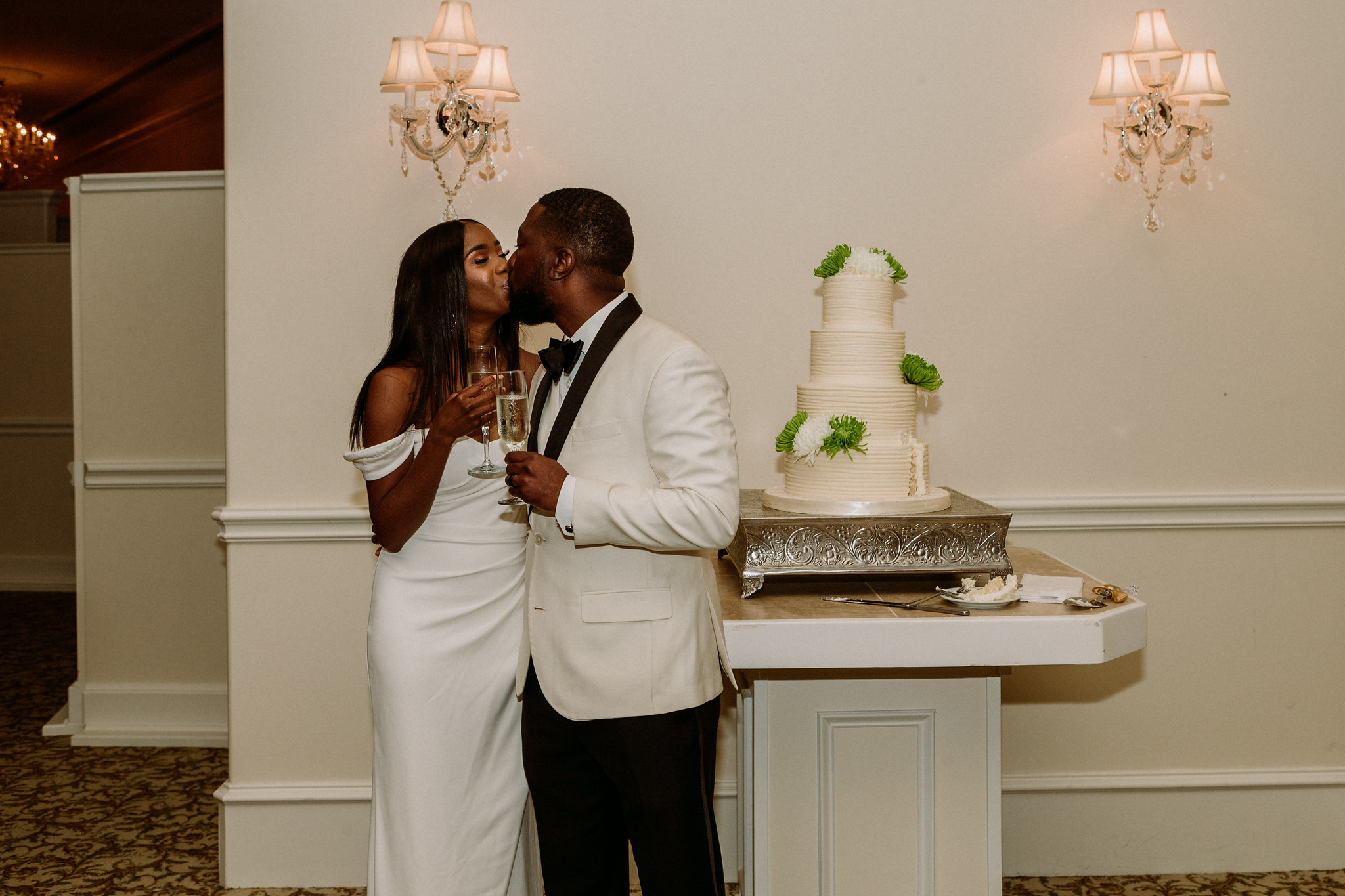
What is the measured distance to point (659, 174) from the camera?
324 cm

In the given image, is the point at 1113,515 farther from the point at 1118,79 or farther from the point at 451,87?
the point at 451,87

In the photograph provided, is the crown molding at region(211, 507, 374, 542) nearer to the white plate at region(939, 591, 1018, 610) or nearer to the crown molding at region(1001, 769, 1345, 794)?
the white plate at region(939, 591, 1018, 610)

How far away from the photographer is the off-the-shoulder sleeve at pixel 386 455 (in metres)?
2.21

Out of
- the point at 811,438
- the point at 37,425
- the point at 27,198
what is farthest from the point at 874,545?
the point at 27,198

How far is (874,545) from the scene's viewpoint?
8.34ft

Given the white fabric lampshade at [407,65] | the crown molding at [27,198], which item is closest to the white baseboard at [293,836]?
the white fabric lampshade at [407,65]

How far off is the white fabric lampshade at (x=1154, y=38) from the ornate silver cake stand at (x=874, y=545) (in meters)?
1.56

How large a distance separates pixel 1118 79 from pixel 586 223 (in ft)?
6.39

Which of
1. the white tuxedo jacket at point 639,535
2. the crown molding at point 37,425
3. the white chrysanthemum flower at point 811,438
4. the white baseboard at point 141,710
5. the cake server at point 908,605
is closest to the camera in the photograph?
the white tuxedo jacket at point 639,535

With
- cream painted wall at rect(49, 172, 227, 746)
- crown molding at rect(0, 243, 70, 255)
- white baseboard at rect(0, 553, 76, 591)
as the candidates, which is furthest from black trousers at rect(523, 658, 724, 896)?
white baseboard at rect(0, 553, 76, 591)

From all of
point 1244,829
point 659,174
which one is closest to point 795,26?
point 659,174

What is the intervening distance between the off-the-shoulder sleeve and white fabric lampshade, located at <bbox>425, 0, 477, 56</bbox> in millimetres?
1328

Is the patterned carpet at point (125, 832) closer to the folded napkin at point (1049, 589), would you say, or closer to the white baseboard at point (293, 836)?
the white baseboard at point (293, 836)

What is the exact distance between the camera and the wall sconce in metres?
3.05
